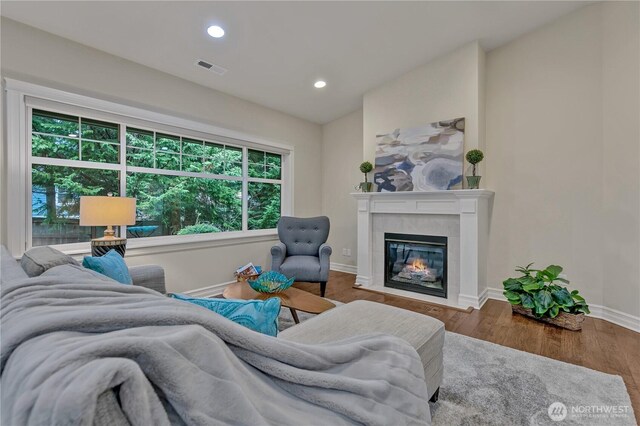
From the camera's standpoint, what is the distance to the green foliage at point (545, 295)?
2.66m

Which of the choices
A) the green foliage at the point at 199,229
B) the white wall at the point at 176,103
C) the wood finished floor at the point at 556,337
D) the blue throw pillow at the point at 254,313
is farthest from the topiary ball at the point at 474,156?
the green foliage at the point at 199,229

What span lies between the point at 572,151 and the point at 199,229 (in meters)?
4.38

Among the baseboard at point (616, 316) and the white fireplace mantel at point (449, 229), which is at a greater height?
the white fireplace mantel at point (449, 229)

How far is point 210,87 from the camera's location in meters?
3.54

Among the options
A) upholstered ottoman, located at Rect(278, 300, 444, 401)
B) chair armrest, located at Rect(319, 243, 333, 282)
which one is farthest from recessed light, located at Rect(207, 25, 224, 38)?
upholstered ottoman, located at Rect(278, 300, 444, 401)

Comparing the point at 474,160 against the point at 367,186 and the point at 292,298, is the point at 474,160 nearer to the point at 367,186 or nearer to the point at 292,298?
the point at 367,186

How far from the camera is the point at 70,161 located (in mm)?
2656

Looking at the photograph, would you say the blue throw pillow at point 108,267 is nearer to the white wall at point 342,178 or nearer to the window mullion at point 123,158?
the window mullion at point 123,158

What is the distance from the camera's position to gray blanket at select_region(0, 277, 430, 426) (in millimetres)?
454

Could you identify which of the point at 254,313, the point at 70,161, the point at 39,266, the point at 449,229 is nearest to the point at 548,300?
the point at 449,229

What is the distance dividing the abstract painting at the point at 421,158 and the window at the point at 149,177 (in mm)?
1729

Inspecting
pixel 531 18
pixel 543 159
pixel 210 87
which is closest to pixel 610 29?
pixel 531 18

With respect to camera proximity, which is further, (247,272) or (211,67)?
(247,272)

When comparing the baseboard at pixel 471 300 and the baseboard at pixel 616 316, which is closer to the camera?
the baseboard at pixel 616 316
